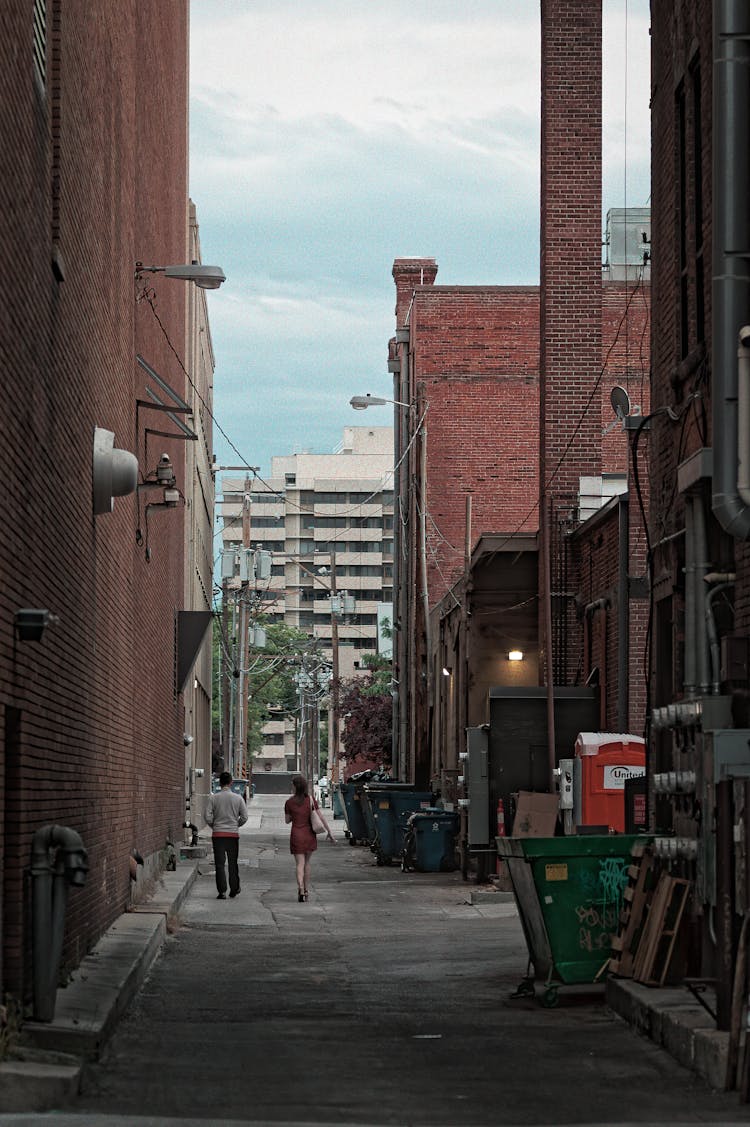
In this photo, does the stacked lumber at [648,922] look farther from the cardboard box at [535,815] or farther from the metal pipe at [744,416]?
the cardboard box at [535,815]

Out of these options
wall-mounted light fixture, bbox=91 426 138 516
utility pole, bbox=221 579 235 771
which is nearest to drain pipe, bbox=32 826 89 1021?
wall-mounted light fixture, bbox=91 426 138 516

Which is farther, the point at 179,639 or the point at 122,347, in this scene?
the point at 179,639

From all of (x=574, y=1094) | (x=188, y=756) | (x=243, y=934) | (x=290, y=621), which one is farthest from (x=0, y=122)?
(x=290, y=621)

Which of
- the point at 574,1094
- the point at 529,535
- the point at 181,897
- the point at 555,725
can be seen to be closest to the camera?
the point at 574,1094

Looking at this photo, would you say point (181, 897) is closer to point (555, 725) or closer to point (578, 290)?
point (555, 725)

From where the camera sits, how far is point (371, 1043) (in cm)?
1130

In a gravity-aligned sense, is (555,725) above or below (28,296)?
below

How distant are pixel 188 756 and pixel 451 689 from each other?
6.51 m

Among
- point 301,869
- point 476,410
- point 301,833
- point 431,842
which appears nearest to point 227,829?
point 301,833

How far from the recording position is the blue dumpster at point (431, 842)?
30188 mm

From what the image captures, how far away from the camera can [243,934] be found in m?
19.2

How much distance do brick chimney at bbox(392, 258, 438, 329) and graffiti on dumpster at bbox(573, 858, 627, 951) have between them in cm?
3961

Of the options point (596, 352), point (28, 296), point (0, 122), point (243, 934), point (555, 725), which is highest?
point (596, 352)

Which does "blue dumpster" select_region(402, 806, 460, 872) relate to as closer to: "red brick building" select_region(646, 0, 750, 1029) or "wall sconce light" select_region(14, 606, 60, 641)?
"red brick building" select_region(646, 0, 750, 1029)
